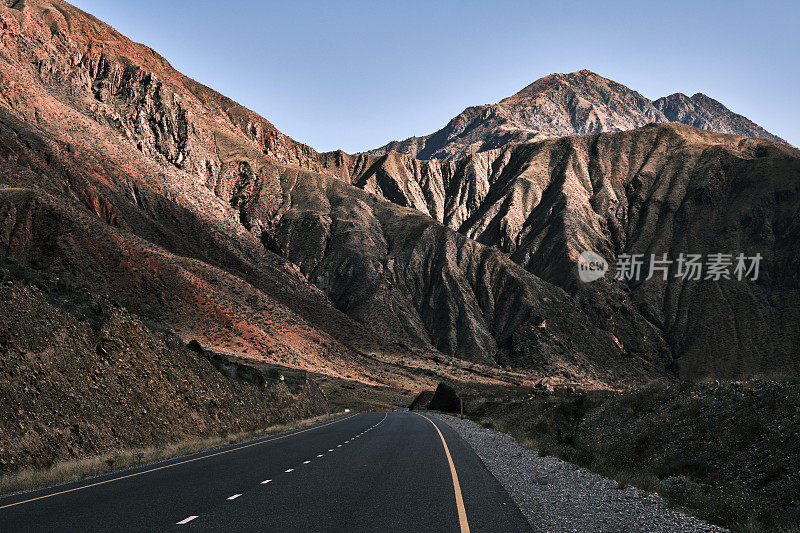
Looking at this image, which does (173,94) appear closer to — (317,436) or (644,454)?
(317,436)

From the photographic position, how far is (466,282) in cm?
12775

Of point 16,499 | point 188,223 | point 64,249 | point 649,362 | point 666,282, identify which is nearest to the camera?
point 16,499

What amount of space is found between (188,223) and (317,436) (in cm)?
8040

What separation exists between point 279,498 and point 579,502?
17.2ft

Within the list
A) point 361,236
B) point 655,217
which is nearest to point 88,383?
point 361,236

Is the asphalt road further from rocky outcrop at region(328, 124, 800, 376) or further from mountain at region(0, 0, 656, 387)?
rocky outcrop at region(328, 124, 800, 376)

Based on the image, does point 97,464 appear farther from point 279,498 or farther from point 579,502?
point 579,502

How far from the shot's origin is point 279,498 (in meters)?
9.93

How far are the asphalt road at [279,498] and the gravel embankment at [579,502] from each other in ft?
1.48

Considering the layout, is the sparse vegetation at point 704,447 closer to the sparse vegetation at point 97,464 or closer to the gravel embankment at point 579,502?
the gravel embankment at point 579,502

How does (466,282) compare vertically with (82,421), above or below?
above

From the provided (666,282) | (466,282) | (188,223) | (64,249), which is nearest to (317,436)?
(64,249)

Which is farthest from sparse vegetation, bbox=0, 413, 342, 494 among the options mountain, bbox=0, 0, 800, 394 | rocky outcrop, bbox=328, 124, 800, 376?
rocky outcrop, bbox=328, 124, 800, 376

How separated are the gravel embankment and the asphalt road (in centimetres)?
45
